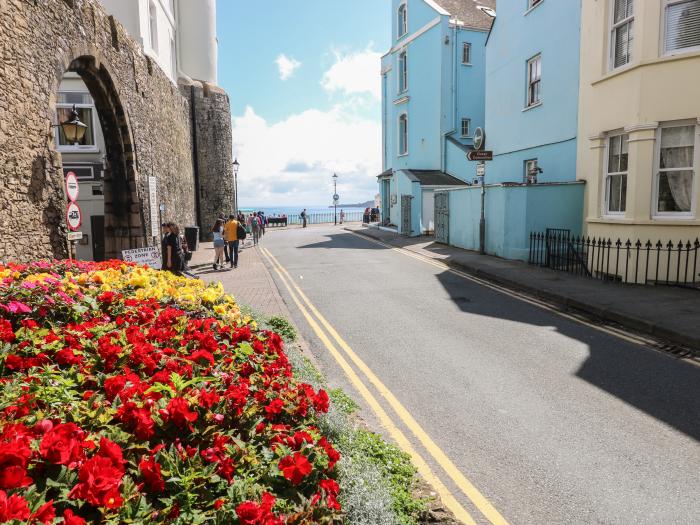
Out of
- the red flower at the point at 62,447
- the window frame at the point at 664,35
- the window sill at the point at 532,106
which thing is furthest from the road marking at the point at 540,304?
the red flower at the point at 62,447

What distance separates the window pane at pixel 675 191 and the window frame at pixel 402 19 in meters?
24.3

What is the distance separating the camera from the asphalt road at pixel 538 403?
382cm

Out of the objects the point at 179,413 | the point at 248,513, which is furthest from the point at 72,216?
the point at 248,513

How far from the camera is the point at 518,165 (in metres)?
20.5

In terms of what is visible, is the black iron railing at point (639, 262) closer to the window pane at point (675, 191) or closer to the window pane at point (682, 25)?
the window pane at point (675, 191)

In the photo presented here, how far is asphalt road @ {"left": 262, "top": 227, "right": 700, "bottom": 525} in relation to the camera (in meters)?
3.82

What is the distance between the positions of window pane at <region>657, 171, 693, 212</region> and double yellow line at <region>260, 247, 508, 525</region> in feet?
28.5

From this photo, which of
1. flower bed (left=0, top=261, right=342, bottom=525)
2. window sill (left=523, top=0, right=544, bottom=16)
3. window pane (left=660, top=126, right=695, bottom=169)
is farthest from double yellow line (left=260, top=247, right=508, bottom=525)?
window sill (left=523, top=0, right=544, bottom=16)

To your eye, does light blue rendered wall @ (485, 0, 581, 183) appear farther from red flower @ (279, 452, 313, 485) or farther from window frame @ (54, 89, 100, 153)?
red flower @ (279, 452, 313, 485)

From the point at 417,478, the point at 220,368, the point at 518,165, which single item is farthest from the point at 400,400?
the point at 518,165

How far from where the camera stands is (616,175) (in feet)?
41.9

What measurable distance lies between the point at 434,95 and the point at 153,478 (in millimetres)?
30092

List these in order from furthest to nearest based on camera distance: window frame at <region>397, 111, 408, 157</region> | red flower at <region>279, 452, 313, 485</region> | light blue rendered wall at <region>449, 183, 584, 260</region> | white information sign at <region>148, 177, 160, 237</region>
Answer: window frame at <region>397, 111, 408, 157</region> < white information sign at <region>148, 177, 160, 237</region> < light blue rendered wall at <region>449, 183, 584, 260</region> < red flower at <region>279, 452, 313, 485</region>

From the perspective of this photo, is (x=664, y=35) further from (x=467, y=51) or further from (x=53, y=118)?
(x=467, y=51)
